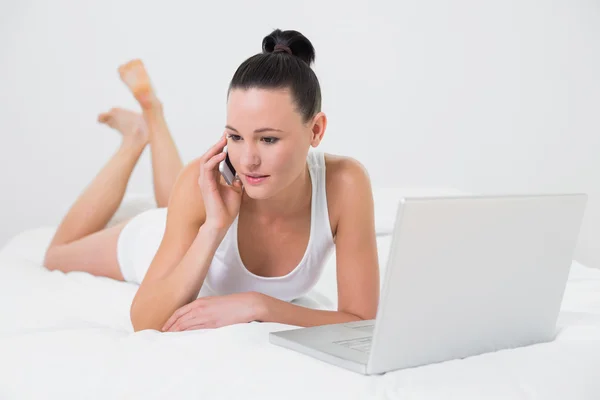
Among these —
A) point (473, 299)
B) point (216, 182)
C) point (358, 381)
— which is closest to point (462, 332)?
point (473, 299)

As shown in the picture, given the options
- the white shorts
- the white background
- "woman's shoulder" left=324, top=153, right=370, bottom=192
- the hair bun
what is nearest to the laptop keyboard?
"woman's shoulder" left=324, top=153, right=370, bottom=192

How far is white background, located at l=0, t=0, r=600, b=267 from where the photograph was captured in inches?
169

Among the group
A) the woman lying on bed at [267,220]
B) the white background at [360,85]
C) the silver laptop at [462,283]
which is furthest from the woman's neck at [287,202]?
the white background at [360,85]

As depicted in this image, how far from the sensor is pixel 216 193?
75.2 inches

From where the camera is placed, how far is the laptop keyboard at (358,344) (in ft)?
4.84

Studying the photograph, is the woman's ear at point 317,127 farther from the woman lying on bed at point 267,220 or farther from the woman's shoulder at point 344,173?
the woman's shoulder at point 344,173

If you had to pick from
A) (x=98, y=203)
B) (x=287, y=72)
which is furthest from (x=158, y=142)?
(x=287, y=72)

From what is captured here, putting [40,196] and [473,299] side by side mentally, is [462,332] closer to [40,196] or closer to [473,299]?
[473,299]

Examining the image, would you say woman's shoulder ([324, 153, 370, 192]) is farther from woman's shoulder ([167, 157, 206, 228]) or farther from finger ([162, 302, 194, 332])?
finger ([162, 302, 194, 332])

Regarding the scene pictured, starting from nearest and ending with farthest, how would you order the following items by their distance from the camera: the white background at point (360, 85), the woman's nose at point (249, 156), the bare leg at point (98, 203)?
the woman's nose at point (249, 156)
the bare leg at point (98, 203)
the white background at point (360, 85)

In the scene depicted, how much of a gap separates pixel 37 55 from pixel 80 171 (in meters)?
0.69

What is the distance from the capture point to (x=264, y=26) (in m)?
4.31

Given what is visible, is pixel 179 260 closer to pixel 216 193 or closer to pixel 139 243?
pixel 216 193

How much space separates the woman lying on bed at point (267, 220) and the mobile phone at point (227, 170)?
18mm
